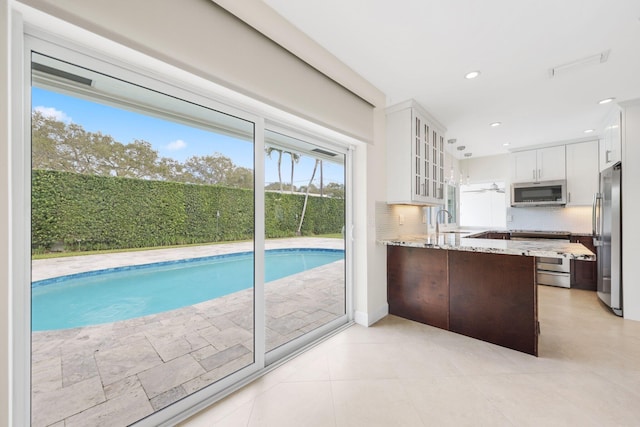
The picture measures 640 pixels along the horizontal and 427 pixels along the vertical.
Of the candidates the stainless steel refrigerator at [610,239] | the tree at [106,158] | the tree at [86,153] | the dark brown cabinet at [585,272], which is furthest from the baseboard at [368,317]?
the dark brown cabinet at [585,272]

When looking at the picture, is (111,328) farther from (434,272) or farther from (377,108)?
(377,108)

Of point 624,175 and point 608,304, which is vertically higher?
point 624,175

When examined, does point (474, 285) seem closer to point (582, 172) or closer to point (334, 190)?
point (334, 190)

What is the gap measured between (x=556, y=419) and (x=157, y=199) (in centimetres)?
266

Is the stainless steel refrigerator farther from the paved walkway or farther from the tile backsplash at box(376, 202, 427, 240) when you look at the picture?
the paved walkway

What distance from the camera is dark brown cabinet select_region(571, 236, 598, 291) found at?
13.2 ft

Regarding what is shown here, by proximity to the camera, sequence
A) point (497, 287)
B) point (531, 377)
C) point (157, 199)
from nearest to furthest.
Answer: point (157, 199)
point (531, 377)
point (497, 287)

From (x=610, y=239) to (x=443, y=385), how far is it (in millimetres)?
3118

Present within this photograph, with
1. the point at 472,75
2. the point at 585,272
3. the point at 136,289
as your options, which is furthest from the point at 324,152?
the point at 585,272

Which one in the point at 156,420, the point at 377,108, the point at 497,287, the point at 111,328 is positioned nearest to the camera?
the point at 156,420

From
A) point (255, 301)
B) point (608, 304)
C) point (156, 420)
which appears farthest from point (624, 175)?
point (156, 420)

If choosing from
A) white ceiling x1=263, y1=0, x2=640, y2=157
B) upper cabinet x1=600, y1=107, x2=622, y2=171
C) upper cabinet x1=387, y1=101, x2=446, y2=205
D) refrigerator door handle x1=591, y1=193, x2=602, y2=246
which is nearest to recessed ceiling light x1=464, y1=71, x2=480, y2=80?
white ceiling x1=263, y1=0, x2=640, y2=157

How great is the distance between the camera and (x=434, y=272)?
2.76 meters

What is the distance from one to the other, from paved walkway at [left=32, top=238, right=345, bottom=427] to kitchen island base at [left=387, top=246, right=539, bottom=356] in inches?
46.3
